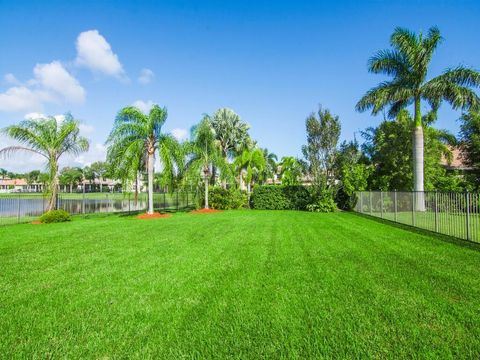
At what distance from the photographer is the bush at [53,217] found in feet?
46.5

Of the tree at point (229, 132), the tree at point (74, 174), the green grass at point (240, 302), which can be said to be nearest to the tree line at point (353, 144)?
the tree at point (229, 132)

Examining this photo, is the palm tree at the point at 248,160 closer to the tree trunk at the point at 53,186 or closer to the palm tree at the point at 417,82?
the palm tree at the point at 417,82

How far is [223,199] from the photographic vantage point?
894 inches

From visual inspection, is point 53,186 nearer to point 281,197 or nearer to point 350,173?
point 281,197

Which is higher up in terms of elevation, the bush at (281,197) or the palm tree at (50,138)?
the palm tree at (50,138)

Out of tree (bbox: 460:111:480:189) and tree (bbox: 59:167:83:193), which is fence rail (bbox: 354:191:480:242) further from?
tree (bbox: 59:167:83:193)

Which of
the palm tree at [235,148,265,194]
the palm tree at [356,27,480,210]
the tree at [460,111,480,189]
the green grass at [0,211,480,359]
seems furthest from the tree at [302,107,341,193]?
the green grass at [0,211,480,359]

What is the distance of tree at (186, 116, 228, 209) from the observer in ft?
67.8

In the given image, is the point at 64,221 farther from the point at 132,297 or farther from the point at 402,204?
the point at 402,204

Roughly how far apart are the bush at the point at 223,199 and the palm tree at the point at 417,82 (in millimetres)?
11634

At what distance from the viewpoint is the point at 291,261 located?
20.2 ft

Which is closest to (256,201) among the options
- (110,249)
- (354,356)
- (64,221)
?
(64,221)

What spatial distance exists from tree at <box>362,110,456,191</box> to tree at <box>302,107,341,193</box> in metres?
3.55

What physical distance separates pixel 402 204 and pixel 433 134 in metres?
12.1
